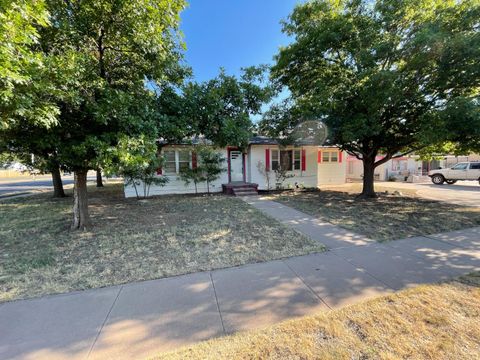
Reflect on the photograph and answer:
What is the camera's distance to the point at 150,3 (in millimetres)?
4449

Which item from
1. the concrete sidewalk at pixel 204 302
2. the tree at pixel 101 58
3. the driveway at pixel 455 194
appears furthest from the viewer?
the driveway at pixel 455 194

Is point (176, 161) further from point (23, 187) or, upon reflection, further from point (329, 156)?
point (23, 187)

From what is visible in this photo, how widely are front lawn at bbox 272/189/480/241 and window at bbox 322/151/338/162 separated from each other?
6824 mm

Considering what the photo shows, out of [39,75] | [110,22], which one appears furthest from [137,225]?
[110,22]

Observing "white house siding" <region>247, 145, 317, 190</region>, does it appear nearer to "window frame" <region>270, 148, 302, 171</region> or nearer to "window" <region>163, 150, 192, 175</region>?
"window frame" <region>270, 148, 302, 171</region>

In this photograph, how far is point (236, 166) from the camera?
477 inches

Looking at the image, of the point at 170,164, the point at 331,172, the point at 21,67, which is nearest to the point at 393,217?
the point at 21,67

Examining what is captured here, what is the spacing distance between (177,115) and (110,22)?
2.23m

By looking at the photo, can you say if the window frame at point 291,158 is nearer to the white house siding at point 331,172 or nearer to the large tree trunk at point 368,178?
the white house siding at point 331,172

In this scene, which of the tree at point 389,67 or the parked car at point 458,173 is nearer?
the tree at point 389,67

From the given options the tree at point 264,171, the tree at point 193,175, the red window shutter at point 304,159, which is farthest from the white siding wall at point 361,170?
the tree at point 193,175

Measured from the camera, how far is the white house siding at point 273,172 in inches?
473


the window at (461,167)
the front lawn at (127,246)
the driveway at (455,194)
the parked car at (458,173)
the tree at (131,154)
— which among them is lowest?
the front lawn at (127,246)

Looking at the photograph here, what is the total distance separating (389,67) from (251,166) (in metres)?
7.16
